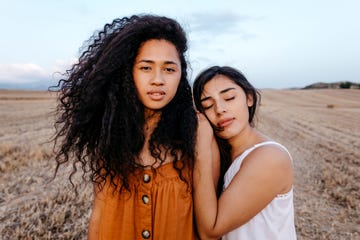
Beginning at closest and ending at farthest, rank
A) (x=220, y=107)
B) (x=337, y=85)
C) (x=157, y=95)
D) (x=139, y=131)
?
(x=157, y=95) < (x=139, y=131) < (x=220, y=107) < (x=337, y=85)

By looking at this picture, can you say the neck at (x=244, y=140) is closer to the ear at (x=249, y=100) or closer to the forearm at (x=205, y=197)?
the ear at (x=249, y=100)

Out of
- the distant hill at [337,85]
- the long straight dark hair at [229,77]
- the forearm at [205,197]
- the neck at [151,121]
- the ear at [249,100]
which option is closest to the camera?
the forearm at [205,197]

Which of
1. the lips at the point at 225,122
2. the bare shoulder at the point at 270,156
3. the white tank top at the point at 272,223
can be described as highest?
the lips at the point at 225,122

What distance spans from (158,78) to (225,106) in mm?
568

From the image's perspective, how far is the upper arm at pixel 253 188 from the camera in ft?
7.16

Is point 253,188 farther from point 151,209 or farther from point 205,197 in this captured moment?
point 151,209

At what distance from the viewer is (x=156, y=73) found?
227 centimetres

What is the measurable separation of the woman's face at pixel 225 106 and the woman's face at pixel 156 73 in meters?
0.35

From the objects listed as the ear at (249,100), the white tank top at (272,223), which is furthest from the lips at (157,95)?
the white tank top at (272,223)

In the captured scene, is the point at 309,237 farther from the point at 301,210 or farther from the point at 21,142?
the point at 21,142

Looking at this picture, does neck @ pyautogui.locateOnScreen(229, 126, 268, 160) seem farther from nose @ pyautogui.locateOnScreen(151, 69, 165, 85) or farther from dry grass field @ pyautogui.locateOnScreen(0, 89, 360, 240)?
dry grass field @ pyautogui.locateOnScreen(0, 89, 360, 240)

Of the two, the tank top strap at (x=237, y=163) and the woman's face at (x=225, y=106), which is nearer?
the tank top strap at (x=237, y=163)

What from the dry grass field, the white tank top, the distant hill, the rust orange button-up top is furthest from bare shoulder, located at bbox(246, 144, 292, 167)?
the distant hill

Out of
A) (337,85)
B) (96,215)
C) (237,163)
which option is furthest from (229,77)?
(337,85)
